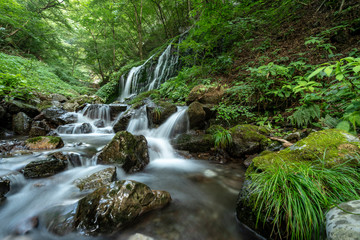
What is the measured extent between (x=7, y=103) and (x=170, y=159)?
6.59 meters

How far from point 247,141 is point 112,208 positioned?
327cm

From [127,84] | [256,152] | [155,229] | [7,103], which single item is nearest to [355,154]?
[256,152]

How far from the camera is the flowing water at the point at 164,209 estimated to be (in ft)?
5.77

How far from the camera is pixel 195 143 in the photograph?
4410 mm

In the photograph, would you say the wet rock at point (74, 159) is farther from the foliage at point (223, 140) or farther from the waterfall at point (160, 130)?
the foliage at point (223, 140)

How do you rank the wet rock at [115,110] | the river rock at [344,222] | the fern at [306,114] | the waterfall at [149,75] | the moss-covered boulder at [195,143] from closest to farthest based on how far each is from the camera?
the river rock at [344,222] < the fern at [306,114] < the moss-covered boulder at [195,143] < the wet rock at [115,110] < the waterfall at [149,75]

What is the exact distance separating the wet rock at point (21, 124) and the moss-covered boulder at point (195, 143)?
18.0ft

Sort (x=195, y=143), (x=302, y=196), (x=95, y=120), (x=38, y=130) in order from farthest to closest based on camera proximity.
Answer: (x=95, y=120), (x=38, y=130), (x=195, y=143), (x=302, y=196)

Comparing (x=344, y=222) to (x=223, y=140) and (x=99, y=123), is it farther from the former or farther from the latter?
(x=99, y=123)

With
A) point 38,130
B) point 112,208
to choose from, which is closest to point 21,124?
point 38,130

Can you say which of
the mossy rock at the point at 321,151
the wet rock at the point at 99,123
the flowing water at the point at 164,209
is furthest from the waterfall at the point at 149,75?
the mossy rock at the point at 321,151

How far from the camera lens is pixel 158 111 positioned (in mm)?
5973

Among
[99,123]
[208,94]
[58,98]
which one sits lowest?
[99,123]

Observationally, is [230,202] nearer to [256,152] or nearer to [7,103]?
[256,152]
